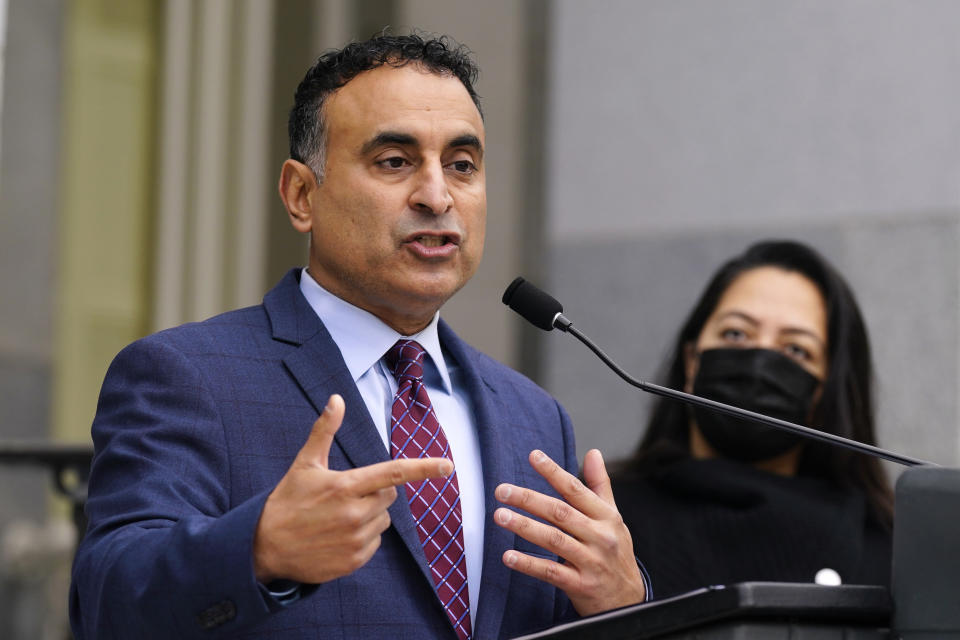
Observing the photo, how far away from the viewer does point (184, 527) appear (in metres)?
1.67

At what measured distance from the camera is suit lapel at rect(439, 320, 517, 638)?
197 cm

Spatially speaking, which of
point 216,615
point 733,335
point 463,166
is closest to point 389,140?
point 463,166

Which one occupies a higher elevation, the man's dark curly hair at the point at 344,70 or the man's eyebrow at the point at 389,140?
the man's dark curly hair at the point at 344,70

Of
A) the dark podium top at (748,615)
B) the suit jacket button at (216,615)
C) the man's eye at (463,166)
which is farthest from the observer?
the man's eye at (463,166)

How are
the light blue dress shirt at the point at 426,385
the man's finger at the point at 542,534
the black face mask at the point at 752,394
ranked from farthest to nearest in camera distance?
the black face mask at the point at 752,394 → the light blue dress shirt at the point at 426,385 → the man's finger at the point at 542,534

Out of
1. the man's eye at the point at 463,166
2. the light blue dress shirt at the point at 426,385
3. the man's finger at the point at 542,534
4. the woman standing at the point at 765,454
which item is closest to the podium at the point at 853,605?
the man's finger at the point at 542,534

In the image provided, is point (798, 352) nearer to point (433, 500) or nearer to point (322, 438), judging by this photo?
point (433, 500)

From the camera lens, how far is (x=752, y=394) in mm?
3191

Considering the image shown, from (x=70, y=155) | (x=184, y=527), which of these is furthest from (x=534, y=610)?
(x=70, y=155)

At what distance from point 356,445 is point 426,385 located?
0.79ft

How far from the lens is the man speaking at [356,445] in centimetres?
162

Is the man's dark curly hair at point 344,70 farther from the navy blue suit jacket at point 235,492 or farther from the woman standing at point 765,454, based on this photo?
the woman standing at point 765,454

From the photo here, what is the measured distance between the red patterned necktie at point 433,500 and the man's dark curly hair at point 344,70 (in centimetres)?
38

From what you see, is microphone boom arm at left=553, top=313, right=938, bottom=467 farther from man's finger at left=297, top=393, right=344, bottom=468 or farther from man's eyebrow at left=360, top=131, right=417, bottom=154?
man's finger at left=297, top=393, right=344, bottom=468
